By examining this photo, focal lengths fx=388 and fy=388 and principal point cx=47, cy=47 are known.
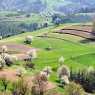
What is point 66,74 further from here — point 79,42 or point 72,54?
point 79,42

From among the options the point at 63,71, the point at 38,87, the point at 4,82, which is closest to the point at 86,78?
the point at 63,71

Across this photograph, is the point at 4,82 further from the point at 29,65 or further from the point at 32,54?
the point at 32,54

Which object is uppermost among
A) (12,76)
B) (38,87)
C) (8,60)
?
(38,87)

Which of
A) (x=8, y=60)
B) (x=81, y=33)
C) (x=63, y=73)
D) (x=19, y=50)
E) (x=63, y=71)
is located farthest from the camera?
(x=81, y=33)

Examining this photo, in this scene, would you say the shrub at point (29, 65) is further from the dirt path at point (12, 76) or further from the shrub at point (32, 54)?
the dirt path at point (12, 76)

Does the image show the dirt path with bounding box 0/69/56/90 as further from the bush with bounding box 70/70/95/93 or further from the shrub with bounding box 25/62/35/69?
the bush with bounding box 70/70/95/93

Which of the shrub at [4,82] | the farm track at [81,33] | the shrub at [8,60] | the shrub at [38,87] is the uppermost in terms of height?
the shrub at [38,87]

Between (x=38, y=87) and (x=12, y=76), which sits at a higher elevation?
(x=38, y=87)

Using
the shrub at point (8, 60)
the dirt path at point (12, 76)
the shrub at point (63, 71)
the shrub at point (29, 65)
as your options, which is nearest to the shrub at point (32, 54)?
the shrub at point (29, 65)

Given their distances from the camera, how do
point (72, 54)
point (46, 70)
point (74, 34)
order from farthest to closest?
1. point (74, 34)
2. point (72, 54)
3. point (46, 70)

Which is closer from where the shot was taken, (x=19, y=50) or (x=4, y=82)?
(x=4, y=82)

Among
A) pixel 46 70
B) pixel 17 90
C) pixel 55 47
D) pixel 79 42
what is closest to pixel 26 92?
pixel 17 90
